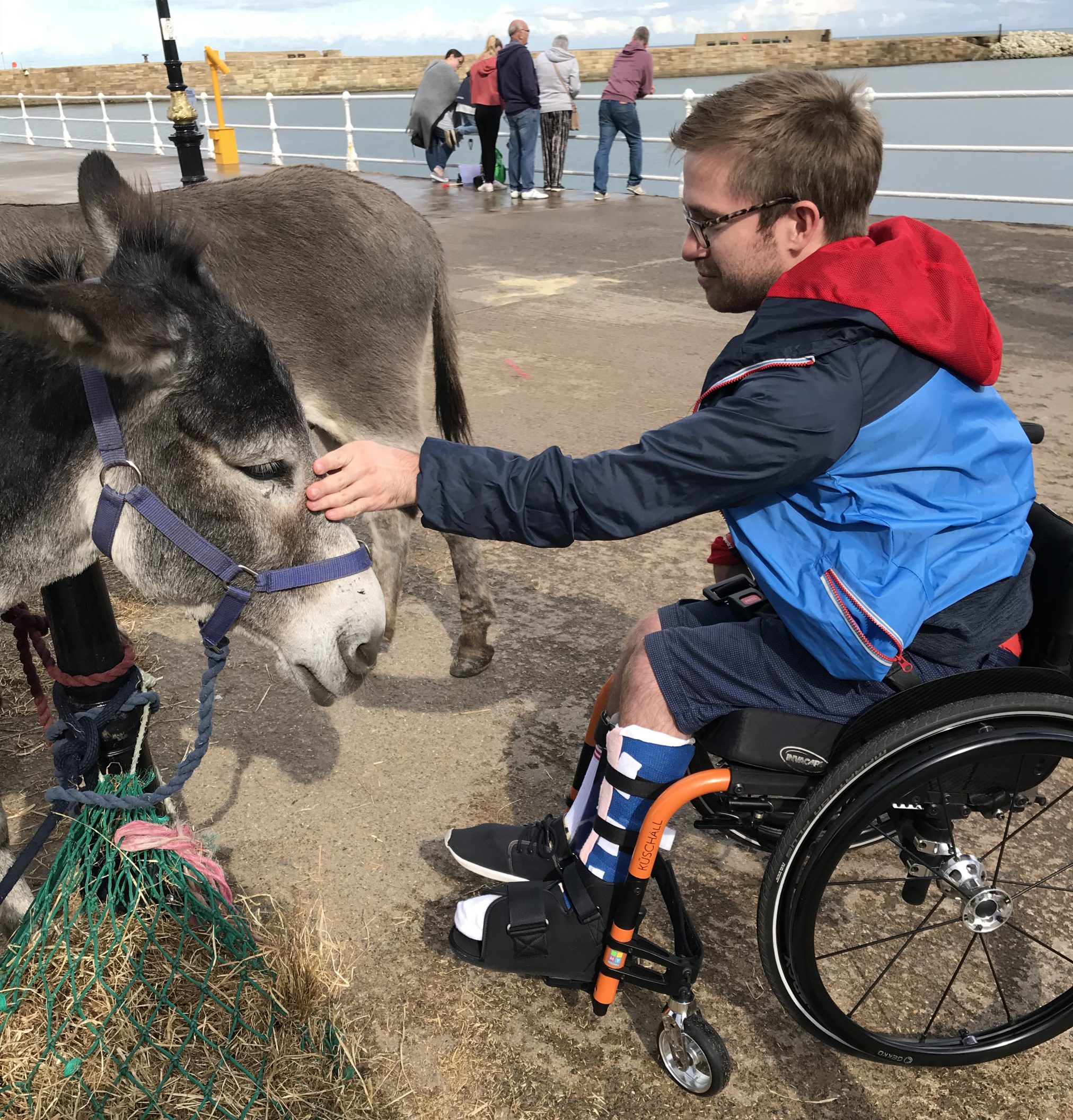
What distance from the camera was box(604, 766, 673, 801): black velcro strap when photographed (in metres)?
1.86

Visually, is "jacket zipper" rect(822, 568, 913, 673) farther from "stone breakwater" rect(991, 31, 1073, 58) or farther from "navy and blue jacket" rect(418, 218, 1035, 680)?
"stone breakwater" rect(991, 31, 1073, 58)

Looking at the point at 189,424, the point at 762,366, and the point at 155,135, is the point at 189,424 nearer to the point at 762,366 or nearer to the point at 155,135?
the point at 762,366

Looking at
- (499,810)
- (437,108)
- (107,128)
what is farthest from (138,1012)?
(107,128)

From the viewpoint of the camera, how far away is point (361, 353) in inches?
138

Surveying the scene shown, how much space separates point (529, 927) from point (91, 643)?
3.74 feet

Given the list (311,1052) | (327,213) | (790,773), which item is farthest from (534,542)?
(327,213)

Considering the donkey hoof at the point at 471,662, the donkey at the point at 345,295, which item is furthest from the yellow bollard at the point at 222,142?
the donkey hoof at the point at 471,662

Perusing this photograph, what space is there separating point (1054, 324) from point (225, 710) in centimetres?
707

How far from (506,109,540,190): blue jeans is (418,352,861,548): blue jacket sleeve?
12.4 m

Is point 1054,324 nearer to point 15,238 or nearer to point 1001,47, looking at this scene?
point 15,238

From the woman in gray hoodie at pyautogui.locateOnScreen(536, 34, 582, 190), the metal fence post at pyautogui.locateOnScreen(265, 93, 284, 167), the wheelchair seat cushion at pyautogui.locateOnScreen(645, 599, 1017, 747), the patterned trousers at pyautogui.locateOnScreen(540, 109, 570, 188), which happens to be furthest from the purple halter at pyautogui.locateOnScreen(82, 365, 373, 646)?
the metal fence post at pyautogui.locateOnScreen(265, 93, 284, 167)

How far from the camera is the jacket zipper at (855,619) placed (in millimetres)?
1642

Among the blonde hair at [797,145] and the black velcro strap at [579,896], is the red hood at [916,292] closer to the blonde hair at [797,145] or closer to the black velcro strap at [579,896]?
the blonde hair at [797,145]

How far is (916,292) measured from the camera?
1718 mm
